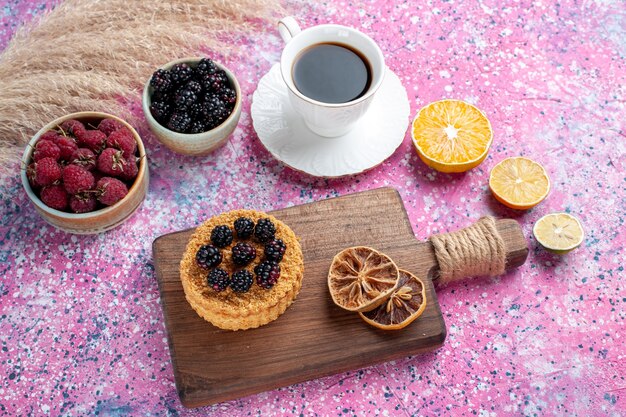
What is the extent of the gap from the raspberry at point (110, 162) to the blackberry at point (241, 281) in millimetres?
584

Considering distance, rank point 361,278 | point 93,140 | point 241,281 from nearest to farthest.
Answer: point 241,281
point 361,278
point 93,140

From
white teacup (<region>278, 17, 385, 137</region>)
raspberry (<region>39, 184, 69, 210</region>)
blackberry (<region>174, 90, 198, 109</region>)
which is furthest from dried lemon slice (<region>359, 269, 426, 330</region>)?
raspberry (<region>39, 184, 69, 210</region>)

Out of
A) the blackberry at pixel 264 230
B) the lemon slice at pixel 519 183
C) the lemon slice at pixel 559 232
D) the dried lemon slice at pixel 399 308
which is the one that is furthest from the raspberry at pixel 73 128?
the lemon slice at pixel 559 232

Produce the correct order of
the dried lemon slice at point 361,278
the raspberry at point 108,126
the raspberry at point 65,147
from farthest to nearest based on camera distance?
the raspberry at point 108,126 < the raspberry at point 65,147 < the dried lemon slice at point 361,278

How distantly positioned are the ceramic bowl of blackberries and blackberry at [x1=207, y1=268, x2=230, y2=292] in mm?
588

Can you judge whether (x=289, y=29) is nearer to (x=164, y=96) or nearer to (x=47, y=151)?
(x=164, y=96)

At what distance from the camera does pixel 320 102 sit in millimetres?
2549

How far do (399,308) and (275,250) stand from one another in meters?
0.46

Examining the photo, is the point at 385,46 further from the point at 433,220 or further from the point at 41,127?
the point at 41,127

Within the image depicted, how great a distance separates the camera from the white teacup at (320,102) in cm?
254

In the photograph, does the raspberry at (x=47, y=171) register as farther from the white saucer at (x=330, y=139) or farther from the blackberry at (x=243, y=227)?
the white saucer at (x=330, y=139)

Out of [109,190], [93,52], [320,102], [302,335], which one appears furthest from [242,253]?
[93,52]

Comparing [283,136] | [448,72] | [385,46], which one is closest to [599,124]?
[448,72]

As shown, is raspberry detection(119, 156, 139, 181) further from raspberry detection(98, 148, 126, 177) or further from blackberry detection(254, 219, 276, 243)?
blackberry detection(254, 219, 276, 243)
